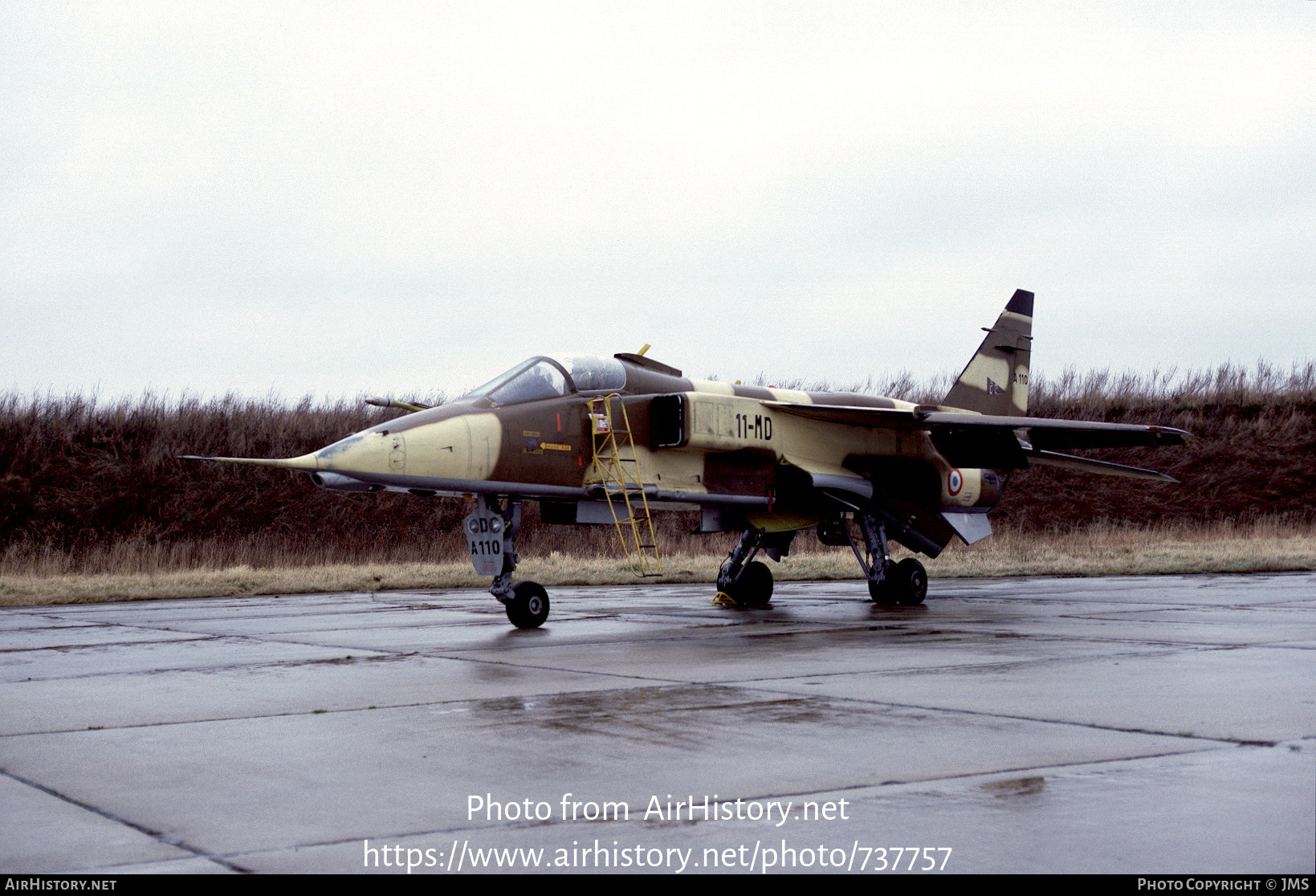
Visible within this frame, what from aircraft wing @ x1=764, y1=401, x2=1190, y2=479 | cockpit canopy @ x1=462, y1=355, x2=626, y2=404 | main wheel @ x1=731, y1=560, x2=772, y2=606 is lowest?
main wheel @ x1=731, y1=560, x2=772, y2=606

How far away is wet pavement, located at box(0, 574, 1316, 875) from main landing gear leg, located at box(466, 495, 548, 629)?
1.39 metres

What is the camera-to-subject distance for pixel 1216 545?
2389 cm

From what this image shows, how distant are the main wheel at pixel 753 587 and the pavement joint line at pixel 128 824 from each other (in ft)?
34.0

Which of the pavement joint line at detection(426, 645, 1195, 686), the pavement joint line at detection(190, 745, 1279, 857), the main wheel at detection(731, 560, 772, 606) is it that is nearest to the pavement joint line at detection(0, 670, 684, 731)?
the pavement joint line at detection(426, 645, 1195, 686)

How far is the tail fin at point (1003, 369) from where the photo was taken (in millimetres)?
17719

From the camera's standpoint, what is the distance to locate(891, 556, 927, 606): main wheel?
1389cm

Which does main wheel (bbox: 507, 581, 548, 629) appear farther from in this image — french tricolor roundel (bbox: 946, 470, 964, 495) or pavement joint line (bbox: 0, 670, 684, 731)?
french tricolor roundel (bbox: 946, 470, 964, 495)

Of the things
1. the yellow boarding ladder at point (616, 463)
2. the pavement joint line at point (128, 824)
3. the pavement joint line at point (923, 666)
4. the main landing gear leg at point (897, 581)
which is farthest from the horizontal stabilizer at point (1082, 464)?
the pavement joint line at point (128, 824)

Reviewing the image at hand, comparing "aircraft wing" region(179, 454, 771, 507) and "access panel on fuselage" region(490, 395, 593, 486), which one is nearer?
"aircraft wing" region(179, 454, 771, 507)

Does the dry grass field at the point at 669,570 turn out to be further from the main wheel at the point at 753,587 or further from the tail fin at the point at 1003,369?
the tail fin at the point at 1003,369

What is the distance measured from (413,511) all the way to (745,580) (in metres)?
19.4

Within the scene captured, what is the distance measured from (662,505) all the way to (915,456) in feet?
13.5

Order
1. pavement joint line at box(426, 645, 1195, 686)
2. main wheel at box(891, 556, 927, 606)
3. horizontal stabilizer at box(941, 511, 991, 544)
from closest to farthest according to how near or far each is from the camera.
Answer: pavement joint line at box(426, 645, 1195, 686) → main wheel at box(891, 556, 927, 606) → horizontal stabilizer at box(941, 511, 991, 544)
